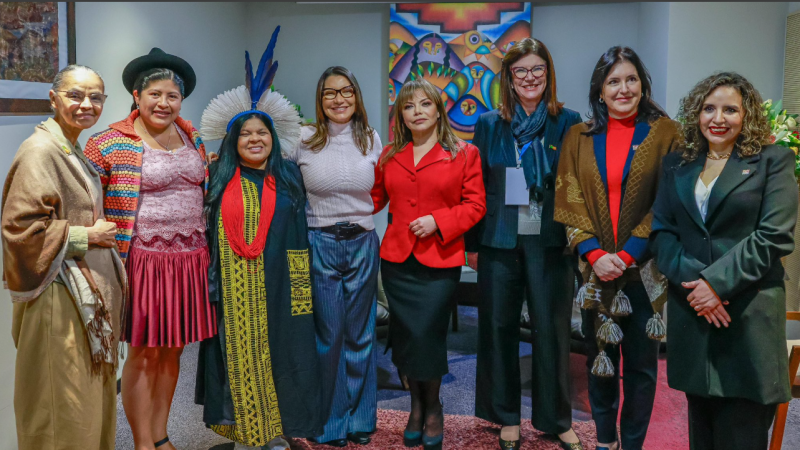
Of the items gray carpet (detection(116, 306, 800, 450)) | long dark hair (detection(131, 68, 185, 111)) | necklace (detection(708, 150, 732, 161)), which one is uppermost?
long dark hair (detection(131, 68, 185, 111))

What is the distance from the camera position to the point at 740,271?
6.62 feet

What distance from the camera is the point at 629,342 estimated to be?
8.43ft

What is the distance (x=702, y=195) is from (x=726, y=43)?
9.43 ft

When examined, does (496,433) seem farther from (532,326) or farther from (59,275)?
(59,275)

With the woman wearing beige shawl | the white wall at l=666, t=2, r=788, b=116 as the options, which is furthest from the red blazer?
the white wall at l=666, t=2, r=788, b=116

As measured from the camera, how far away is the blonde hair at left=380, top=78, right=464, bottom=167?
275 centimetres

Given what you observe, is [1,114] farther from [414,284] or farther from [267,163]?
[414,284]

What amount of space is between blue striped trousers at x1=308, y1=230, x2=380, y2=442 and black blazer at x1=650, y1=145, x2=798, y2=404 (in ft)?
4.43

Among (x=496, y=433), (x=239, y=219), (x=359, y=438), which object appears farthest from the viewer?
(x=496, y=433)

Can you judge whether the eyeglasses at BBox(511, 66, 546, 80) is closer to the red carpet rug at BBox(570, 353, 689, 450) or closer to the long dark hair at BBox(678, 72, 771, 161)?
the long dark hair at BBox(678, 72, 771, 161)

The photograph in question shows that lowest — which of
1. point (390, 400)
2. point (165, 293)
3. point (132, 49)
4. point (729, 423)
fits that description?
point (390, 400)

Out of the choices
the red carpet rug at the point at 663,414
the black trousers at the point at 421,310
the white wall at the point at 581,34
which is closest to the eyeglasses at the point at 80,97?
the black trousers at the point at 421,310

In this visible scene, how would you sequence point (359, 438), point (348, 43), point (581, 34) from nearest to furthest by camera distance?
1. point (359, 438)
2. point (581, 34)
3. point (348, 43)

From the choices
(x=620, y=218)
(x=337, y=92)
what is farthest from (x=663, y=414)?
(x=337, y=92)
